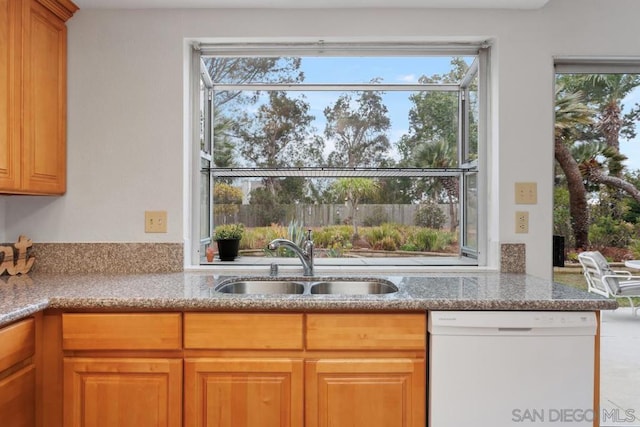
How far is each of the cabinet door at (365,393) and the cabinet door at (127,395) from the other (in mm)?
526

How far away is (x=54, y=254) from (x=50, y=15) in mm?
1197

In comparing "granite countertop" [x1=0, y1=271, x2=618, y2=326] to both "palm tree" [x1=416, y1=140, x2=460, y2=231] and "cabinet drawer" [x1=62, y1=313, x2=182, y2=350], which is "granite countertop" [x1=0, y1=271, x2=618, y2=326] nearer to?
"cabinet drawer" [x1=62, y1=313, x2=182, y2=350]

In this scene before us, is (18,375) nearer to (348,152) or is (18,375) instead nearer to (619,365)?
(348,152)

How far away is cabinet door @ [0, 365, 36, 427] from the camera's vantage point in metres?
1.45

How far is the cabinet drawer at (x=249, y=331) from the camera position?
1638mm

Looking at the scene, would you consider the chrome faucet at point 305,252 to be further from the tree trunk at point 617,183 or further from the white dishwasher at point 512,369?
the tree trunk at point 617,183

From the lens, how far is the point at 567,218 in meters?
2.30

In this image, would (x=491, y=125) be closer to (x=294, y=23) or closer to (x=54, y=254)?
(x=294, y=23)

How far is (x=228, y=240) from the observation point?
7.98 feet

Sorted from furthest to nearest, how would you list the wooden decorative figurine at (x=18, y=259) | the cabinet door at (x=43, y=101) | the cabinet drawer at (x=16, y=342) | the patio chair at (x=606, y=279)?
the patio chair at (x=606, y=279)
the wooden decorative figurine at (x=18, y=259)
the cabinet door at (x=43, y=101)
the cabinet drawer at (x=16, y=342)

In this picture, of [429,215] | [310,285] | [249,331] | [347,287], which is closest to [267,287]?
[310,285]

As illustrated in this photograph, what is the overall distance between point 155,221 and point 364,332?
4.19ft

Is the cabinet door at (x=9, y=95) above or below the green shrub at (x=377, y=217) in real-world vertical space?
above

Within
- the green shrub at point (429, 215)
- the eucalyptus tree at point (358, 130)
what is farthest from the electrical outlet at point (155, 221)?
the green shrub at point (429, 215)
